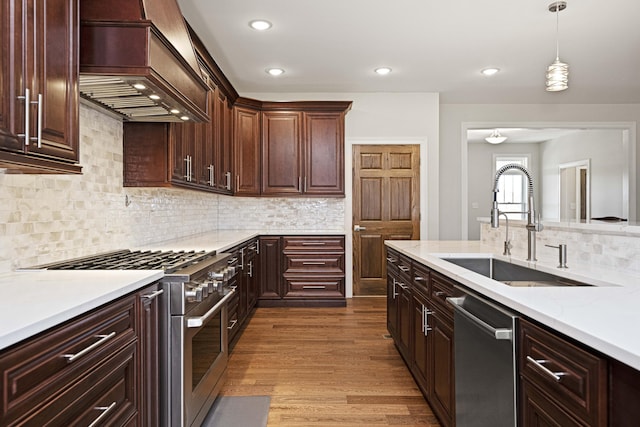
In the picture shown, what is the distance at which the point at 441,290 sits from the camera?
2131mm

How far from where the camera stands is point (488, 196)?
9.48 m

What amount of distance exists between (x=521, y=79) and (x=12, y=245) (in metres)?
5.15

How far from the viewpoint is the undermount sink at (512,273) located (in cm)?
198

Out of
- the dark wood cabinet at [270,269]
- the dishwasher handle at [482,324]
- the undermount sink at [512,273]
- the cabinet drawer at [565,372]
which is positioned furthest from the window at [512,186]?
the cabinet drawer at [565,372]

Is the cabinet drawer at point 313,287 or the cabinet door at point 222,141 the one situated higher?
the cabinet door at point 222,141

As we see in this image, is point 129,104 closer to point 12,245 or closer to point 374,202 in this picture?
point 12,245

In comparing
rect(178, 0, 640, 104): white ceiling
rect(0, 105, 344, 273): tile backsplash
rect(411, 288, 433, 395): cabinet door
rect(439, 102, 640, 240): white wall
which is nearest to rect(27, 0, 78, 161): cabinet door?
rect(0, 105, 344, 273): tile backsplash

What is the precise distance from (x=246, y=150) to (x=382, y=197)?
1.86 m

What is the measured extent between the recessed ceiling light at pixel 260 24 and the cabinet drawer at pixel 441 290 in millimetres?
2464

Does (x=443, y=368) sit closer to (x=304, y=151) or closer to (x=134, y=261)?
(x=134, y=261)

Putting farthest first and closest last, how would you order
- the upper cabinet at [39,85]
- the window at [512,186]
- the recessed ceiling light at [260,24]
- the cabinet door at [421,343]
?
the window at [512,186]
the recessed ceiling light at [260,24]
the cabinet door at [421,343]
the upper cabinet at [39,85]

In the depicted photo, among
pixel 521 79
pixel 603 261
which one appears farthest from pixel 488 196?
pixel 603 261

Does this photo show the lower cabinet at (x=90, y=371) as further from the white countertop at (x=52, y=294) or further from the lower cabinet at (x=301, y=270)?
the lower cabinet at (x=301, y=270)

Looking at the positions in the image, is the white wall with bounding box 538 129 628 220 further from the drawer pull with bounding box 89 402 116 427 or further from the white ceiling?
the drawer pull with bounding box 89 402 116 427
